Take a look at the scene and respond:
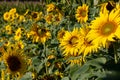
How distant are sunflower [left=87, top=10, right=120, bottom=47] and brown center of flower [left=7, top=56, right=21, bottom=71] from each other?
0.89m

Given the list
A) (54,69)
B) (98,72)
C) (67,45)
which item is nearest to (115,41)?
(98,72)

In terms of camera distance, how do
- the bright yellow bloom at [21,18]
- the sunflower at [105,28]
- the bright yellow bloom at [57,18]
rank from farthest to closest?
the bright yellow bloom at [21,18] → the bright yellow bloom at [57,18] → the sunflower at [105,28]

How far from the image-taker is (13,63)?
335cm

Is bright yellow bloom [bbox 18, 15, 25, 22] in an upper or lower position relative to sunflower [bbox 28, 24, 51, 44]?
lower

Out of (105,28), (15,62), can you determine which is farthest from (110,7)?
(15,62)

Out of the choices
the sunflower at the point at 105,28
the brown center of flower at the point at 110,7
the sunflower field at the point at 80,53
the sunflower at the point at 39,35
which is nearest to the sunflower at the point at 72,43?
the sunflower field at the point at 80,53

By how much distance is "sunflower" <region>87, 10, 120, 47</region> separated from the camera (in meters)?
2.51

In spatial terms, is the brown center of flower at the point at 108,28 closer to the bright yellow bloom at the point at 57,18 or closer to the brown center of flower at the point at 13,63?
the brown center of flower at the point at 13,63

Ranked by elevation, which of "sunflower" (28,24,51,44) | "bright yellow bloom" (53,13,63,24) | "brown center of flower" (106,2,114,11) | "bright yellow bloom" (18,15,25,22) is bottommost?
"bright yellow bloom" (18,15,25,22)

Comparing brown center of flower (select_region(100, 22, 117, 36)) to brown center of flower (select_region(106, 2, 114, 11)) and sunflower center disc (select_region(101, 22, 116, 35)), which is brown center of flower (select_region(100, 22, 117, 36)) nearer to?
sunflower center disc (select_region(101, 22, 116, 35))

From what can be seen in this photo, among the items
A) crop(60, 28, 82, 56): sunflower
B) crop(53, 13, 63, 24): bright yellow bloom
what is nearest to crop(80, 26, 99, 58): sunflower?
crop(60, 28, 82, 56): sunflower

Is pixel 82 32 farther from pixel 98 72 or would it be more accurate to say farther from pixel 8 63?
pixel 8 63

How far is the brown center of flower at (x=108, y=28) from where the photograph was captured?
256cm

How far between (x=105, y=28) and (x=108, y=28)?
3 centimetres
